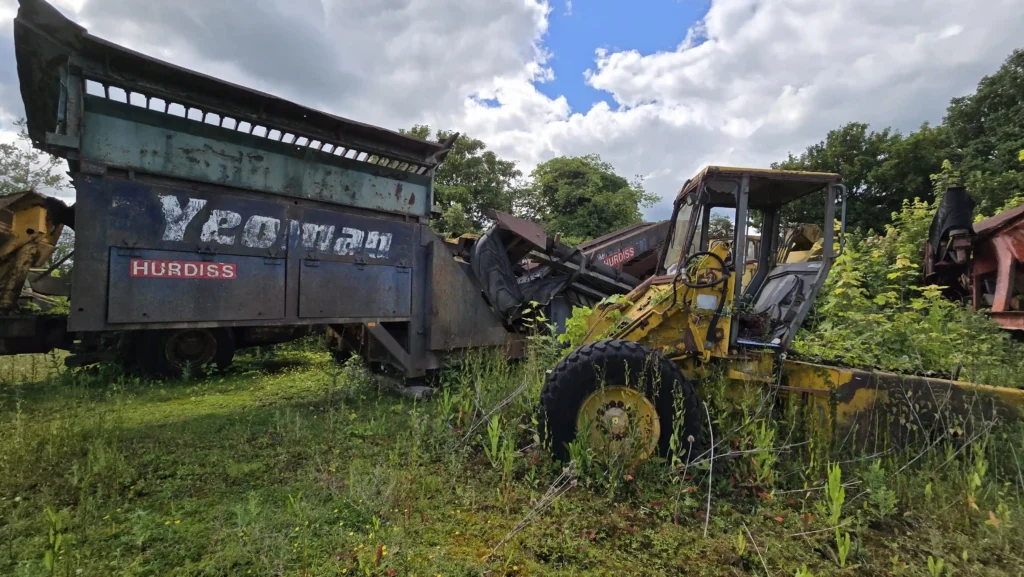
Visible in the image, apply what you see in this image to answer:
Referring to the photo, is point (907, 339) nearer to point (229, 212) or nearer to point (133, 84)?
point (229, 212)

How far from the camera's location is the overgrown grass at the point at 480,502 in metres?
2.11

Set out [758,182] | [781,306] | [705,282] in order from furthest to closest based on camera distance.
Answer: [781,306], [758,182], [705,282]

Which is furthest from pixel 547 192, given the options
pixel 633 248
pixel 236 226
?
pixel 236 226

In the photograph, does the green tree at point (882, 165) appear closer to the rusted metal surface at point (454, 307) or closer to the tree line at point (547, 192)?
the tree line at point (547, 192)

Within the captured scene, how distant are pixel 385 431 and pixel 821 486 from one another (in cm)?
310

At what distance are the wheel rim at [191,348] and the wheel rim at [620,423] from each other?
563 centimetres

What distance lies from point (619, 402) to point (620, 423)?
133mm

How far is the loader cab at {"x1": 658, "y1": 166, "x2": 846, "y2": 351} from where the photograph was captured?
3.23 m

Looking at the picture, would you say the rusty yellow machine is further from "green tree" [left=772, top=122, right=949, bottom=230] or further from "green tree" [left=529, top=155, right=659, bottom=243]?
"green tree" [left=772, top=122, right=949, bottom=230]

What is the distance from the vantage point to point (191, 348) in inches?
245

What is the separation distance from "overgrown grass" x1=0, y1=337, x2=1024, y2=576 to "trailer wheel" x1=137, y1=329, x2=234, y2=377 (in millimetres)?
1989

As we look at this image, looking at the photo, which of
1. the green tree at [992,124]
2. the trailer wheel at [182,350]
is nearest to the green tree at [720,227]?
the trailer wheel at [182,350]

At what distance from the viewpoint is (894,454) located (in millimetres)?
3012

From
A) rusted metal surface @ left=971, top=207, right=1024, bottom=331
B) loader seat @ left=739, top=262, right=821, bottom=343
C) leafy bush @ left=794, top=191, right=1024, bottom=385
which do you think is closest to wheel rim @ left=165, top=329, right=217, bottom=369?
loader seat @ left=739, top=262, right=821, bottom=343
